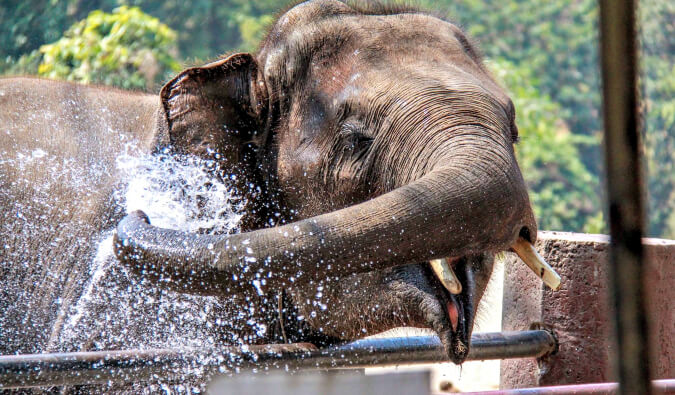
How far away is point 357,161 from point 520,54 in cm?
1983

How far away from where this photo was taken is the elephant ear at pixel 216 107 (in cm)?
227

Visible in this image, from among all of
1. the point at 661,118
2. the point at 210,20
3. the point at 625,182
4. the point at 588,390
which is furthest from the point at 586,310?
the point at 210,20

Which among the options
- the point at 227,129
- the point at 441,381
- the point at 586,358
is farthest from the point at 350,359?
the point at 441,381

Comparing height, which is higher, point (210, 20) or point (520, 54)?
point (210, 20)

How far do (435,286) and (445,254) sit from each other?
0.25 meters

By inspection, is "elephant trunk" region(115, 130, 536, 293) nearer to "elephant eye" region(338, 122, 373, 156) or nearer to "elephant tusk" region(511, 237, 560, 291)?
"elephant tusk" region(511, 237, 560, 291)

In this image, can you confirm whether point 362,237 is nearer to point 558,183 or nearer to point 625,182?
point 625,182

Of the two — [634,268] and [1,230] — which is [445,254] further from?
[1,230]

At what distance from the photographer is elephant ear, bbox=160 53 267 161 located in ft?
7.45

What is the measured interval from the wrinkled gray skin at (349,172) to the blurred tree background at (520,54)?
450mm

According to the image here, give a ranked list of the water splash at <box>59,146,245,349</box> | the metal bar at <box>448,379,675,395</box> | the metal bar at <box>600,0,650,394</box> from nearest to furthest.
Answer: the metal bar at <box>600,0,650,394</box> → the metal bar at <box>448,379,675,395</box> → the water splash at <box>59,146,245,349</box>

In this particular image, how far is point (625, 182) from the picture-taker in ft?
1.80

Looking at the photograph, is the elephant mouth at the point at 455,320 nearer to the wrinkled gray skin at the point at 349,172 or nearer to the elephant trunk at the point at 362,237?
the wrinkled gray skin at the point at 349,172

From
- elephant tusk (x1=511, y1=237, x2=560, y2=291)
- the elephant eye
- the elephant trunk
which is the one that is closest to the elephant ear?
the elephant eye
